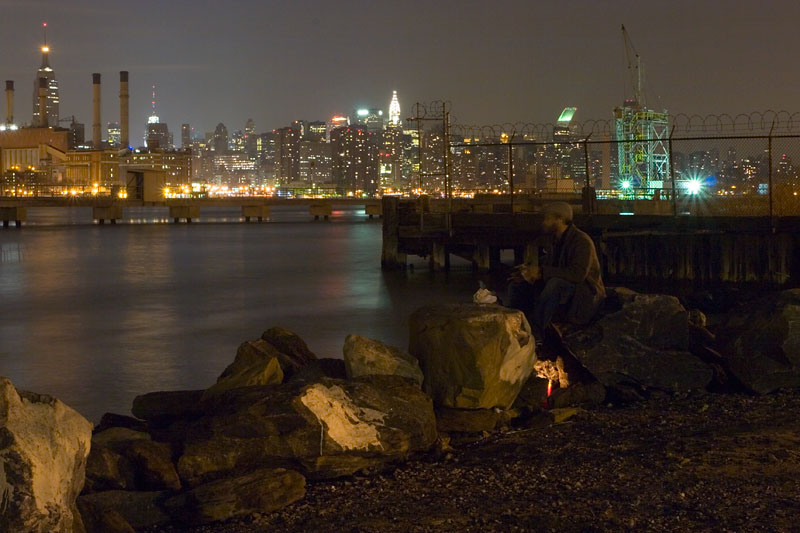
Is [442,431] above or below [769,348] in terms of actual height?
below

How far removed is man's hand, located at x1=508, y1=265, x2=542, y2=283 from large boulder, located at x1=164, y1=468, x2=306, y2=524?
14.7 feet

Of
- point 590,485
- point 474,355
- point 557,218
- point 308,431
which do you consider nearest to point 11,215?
point 557,218

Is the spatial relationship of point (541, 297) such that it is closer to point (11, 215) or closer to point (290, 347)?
point (290, 347)

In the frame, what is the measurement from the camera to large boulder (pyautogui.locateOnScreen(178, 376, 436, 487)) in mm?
7273

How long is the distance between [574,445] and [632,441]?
0.48m

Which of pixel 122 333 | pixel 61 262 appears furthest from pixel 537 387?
pixel 61 262

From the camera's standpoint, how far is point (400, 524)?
6.02 metres

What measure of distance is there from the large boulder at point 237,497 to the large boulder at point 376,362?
6.73ft

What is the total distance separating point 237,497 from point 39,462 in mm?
1363

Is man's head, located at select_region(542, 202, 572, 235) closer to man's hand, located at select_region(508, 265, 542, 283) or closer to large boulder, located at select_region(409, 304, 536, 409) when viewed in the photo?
man's hand, located at select_region(508, 265, 542, 283)

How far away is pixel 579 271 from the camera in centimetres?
1028

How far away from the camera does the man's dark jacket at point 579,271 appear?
1029 centimetres

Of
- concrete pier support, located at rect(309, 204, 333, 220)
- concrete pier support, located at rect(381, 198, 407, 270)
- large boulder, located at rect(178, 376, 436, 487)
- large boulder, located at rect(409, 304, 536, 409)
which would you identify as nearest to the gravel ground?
large boulder, located at rect(178, 376, 436, 487)

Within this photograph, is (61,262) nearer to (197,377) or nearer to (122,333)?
(122,333)
